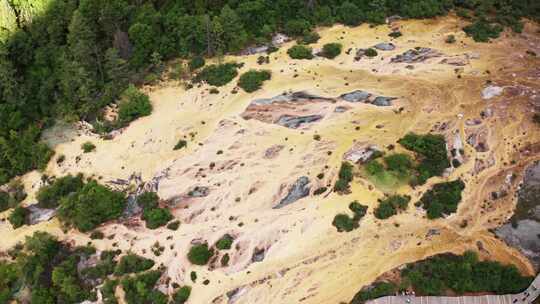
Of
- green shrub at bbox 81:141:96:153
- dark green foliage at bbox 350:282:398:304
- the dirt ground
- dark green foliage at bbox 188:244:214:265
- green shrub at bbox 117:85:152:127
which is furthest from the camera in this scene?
green shrub at bbox 117:85:152:127

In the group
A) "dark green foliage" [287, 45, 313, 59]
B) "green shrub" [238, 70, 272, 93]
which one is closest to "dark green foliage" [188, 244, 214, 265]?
"green shrub" [238, 70, 272, 93]

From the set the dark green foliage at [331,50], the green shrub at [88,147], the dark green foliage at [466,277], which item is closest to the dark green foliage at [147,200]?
the green shrub at [88,147]

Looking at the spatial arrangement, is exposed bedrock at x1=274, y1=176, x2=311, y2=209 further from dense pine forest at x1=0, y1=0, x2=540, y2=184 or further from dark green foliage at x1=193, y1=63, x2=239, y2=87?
dense pine forest at x1=0, y1=0, x2=540, y2=184

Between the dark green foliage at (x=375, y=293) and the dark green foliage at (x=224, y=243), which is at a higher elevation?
the dark green foliage at (x=224, y=243)

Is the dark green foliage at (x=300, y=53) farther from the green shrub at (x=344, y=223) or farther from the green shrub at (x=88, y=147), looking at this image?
the green shrub at (x=88, y=147)

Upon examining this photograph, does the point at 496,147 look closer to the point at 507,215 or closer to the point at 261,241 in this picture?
the point at 507,215

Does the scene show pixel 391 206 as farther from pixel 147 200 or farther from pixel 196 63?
pixel 196 63
